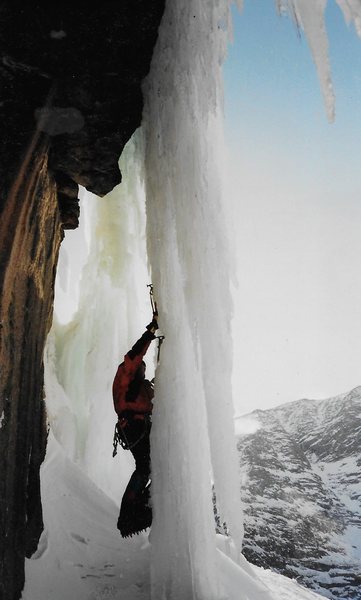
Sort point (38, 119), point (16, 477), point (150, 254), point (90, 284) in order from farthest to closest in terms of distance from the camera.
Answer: point (90, 284) < point (150, 254) < point (38, 119) < point (16, 477)

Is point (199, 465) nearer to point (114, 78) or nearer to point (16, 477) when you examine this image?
point (16, 477)

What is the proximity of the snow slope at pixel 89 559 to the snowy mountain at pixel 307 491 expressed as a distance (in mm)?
33493

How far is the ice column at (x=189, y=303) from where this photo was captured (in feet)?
13.4

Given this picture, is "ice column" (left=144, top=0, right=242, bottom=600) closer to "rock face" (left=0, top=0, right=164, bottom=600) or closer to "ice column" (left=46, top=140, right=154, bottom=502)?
"rock face" (left=0, top=0, right=164, bottom=600)

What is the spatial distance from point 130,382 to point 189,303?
101 centimetres

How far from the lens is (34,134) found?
12.8ft

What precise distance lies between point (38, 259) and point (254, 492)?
58.4 metres

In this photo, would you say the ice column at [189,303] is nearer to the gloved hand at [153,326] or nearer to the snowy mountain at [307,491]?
the gloved hand at [153,326]

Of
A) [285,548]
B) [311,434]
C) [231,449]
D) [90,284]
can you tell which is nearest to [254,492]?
[285,548]

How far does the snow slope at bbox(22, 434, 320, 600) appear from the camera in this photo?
13.5 ft

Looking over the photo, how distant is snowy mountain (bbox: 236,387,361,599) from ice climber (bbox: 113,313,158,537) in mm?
35271

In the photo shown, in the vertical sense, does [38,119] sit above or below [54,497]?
above

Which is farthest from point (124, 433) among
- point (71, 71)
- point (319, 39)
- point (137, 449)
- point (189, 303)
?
point (319, 39)

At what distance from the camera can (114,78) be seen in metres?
4.08
